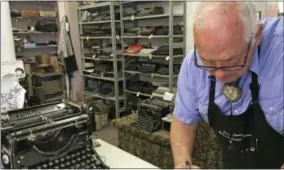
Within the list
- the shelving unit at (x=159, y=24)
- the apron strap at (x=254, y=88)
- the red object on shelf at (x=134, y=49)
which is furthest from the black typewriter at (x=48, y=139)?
the red object on shelf at (x=134, y=49)

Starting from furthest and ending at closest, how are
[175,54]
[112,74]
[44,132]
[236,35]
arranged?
[112,74]
[175,54]
[44,132]
[236,35]

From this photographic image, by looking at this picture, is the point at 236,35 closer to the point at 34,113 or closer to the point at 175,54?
the point at 34,113

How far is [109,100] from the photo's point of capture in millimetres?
4586

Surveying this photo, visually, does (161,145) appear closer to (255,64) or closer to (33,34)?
(255,64)

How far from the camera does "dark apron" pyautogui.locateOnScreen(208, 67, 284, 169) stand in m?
1.06

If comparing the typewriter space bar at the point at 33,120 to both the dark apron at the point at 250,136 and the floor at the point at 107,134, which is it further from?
the floor at the point at 107,134

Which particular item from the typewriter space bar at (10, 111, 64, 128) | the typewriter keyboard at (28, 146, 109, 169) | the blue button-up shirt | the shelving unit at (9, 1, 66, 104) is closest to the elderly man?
the blue button-up shirt

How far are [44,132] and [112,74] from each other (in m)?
3.16

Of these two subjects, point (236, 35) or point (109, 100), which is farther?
point (109, 100)

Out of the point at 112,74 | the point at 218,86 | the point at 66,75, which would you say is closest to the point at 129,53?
the point at 112,74

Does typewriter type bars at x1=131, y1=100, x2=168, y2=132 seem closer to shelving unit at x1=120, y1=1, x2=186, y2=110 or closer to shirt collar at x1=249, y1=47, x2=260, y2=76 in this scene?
shelving unit at x1=120, y1=1, x2=186, y2=110

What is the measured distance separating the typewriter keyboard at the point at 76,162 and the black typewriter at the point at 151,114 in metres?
1.22

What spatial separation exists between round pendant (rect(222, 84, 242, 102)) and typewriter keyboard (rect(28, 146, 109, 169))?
631mm

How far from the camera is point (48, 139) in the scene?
134cm
